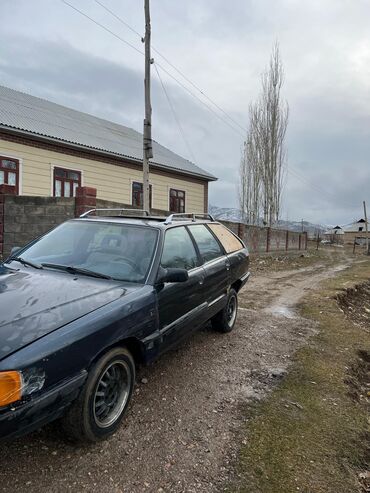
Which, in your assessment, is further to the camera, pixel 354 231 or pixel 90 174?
pixel 354 231

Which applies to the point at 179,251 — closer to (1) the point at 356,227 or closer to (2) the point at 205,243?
(2) the point at 205,243

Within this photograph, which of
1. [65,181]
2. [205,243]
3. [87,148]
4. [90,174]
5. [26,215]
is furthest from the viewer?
[90,174]

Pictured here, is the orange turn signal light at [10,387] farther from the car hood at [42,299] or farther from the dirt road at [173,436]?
the dirt road at [173,436]

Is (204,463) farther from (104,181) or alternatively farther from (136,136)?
(136,136)

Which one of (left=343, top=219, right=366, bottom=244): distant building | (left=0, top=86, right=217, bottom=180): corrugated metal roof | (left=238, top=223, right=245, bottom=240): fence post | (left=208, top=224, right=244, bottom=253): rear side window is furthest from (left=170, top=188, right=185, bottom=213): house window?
(left=343, top=219, right=366, bottom=244): distant building

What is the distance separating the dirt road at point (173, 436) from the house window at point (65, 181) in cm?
1249

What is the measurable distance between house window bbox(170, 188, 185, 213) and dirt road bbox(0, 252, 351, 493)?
53.7 ft

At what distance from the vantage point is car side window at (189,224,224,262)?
4.70 metres

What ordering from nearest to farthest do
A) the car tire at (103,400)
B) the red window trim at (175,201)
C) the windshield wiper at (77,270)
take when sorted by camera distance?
the car tire at (103,400)
the windshield wiper at (77,270)
the red window trim at (175,201)

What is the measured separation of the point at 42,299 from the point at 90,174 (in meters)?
14.9

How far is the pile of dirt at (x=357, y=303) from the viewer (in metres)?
8.38

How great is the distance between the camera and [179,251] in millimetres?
4129

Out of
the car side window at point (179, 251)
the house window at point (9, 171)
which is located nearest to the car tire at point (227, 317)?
the car side window at point (179, 251)

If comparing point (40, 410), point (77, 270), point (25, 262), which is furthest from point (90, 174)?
point (40, 410)
